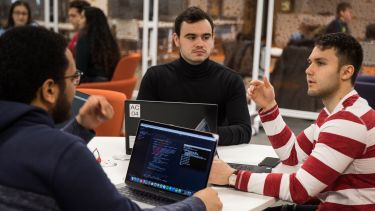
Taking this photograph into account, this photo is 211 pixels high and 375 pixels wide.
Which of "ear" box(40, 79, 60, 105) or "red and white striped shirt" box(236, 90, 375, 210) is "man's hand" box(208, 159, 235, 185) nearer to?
"red and white striped shirt" box(236, 90, 375, 210)

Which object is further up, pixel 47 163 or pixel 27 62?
pixel 27 62

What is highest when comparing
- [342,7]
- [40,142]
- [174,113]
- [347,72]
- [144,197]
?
[342,7]

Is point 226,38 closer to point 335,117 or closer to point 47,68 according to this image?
point 335,117

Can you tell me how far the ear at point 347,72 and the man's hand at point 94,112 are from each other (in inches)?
36.6

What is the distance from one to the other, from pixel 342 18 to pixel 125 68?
2.63 meters

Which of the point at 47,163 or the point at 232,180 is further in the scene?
the point at 232,180

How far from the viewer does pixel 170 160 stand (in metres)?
1.84

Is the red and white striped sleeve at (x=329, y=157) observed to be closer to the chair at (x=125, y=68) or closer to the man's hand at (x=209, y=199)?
the man's hand at (x=209, y=199)

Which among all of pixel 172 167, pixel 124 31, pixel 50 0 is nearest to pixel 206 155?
pixel 172 167

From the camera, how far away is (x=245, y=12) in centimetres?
639

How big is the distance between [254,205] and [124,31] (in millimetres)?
5695

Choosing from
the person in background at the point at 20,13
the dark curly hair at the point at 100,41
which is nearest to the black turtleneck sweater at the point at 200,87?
the dark curly hair at the point at 100,41

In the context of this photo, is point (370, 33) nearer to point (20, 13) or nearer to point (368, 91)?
point (368, 91)

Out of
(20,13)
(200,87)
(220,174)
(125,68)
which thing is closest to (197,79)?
(200,87)
